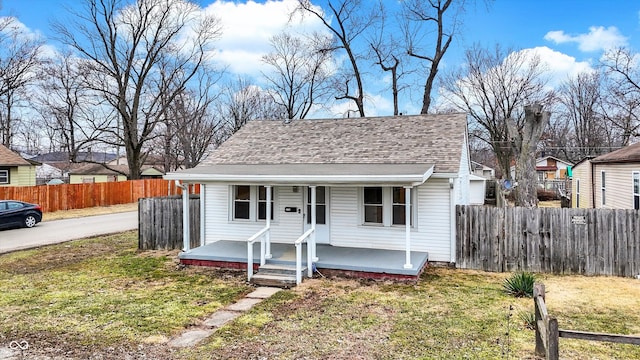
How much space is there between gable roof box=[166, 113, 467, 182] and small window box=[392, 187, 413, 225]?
2.43 feet

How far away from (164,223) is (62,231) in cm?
790

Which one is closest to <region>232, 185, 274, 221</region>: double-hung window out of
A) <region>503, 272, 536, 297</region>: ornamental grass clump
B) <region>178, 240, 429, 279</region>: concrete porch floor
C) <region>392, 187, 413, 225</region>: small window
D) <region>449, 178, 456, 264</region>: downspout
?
<region>178, 240, 429, 279</region>: concrete porch floor

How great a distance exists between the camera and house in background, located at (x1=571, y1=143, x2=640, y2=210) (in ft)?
48.2

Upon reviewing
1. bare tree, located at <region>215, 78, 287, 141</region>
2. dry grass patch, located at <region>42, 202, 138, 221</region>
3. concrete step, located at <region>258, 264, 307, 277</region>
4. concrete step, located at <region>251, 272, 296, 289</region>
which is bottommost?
concrete step, located at <region>251, 272, 296, 289</region>

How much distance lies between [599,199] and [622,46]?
701 inches

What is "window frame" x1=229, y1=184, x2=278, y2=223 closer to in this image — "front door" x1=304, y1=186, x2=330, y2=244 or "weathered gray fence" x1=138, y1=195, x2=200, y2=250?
"front door" x1=304, y1=186, x2=330, y2=244

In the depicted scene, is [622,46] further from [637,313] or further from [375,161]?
[637,313]

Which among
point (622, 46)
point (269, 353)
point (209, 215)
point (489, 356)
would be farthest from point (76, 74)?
point (622, 46)

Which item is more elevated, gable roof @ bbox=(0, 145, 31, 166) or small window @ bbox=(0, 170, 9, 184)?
gable roof @ bbox=(0, 145, 31, 166)

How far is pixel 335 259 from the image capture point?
1041 cm

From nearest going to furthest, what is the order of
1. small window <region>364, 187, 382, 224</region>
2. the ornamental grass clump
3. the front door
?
the ornamental grass clump < small window <region>364, 187, 382, 224</region> < the front door

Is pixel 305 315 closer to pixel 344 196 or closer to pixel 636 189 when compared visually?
pixel 344 196

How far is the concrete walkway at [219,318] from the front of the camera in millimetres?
6195

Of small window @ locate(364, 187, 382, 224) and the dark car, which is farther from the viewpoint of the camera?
the dark car
